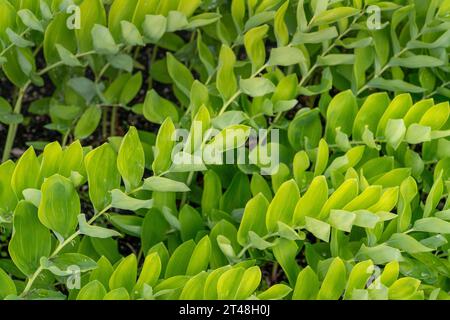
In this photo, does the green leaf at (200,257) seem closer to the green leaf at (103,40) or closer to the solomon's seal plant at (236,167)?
the solomon's seal plant at (236,167)

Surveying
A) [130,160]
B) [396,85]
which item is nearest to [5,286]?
[130,160]

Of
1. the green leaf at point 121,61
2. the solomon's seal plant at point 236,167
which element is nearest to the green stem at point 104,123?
the solomon's seal plant at point 236,167

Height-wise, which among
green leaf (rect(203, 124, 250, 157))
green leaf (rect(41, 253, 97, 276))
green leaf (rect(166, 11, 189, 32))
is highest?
green leaf (rect(166, 11, 189, 32))

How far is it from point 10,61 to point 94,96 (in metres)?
0.13

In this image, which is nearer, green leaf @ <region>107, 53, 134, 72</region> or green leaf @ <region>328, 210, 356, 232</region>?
green leaf @ <region>328, 210, 356, 232</region>

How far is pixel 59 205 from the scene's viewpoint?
657mm

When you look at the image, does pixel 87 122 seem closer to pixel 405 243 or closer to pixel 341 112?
pixel 341 112

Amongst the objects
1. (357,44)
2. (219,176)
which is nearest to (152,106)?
(219,176)

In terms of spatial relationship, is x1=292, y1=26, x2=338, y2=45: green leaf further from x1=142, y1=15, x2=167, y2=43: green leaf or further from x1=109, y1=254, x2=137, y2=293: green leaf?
x1=109, y1=254, x2=137, y2=293: green leaf

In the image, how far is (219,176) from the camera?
0.87 metres

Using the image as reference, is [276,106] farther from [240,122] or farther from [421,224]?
[421,224]

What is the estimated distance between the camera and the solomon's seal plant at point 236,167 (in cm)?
68

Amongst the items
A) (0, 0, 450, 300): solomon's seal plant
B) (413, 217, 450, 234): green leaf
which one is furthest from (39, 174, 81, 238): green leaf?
(413, 217, 450, 234): green leaf

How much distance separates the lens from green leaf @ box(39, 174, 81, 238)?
0.65 m
